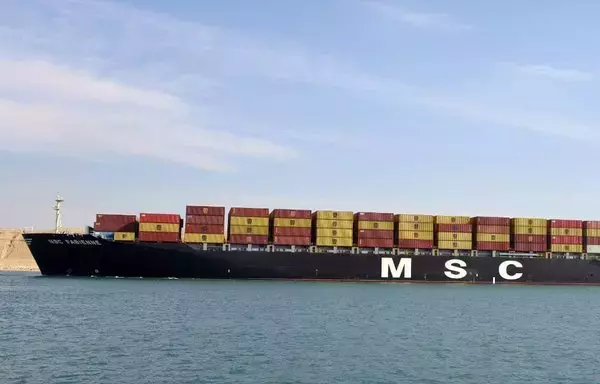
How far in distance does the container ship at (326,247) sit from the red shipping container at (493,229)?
5.3 inches

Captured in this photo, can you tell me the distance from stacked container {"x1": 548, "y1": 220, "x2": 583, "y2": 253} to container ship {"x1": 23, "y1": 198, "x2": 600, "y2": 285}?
0.45ft

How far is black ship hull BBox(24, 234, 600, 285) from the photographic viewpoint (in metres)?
76.9

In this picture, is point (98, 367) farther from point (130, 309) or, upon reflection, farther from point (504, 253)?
point (504, 253)

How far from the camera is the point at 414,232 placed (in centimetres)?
8375

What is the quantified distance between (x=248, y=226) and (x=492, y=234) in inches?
1287

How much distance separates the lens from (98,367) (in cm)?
2498

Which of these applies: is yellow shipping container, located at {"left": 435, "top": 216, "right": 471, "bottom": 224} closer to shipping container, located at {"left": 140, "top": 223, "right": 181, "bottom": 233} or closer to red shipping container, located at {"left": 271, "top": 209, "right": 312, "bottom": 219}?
red shipping container, located at {"left": 271, "top": 209, "right": 312, "bottom": 219}

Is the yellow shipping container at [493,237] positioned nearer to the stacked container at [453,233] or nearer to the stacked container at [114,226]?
the stacked container at [453,233]

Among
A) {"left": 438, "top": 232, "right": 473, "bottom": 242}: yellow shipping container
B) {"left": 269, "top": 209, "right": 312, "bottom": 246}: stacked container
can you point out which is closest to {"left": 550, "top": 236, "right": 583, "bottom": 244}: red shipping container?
{"left": 438, "top": 232, "right": 473, "bottom": 242}: yellow shipping container

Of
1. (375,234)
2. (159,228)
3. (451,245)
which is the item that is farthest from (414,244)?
(159,228)

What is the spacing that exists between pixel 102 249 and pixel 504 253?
5278cm

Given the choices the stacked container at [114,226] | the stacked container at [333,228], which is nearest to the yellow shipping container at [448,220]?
the stacked container at [333,228]

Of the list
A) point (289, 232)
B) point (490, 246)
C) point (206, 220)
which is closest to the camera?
point (206, 220)

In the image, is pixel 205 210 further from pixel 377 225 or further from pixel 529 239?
pixel 529 239
